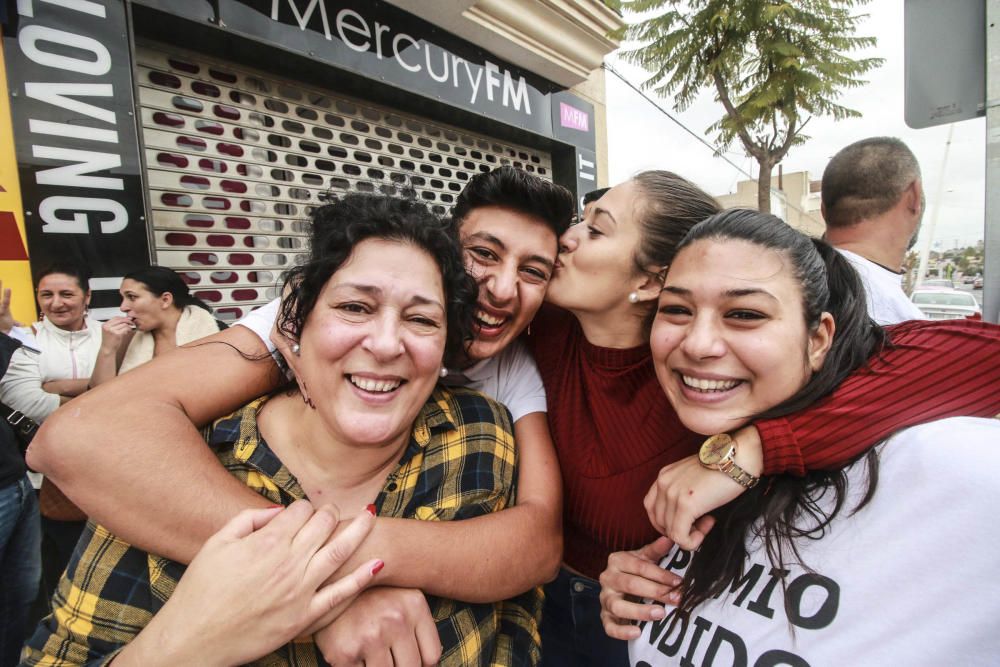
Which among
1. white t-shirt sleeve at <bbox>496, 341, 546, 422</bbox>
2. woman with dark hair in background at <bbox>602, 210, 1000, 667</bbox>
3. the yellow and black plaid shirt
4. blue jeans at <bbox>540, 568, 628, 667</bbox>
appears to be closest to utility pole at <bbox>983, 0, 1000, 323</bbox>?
woman with dark hair in background at <bbox>602, 210, 1000, 667</bbox>

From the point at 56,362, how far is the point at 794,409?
3680mm

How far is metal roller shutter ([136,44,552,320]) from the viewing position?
3.59 m

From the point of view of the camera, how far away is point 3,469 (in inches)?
97.8

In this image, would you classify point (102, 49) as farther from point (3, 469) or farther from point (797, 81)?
Result: point (797, 81)

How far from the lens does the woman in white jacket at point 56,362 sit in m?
2.66

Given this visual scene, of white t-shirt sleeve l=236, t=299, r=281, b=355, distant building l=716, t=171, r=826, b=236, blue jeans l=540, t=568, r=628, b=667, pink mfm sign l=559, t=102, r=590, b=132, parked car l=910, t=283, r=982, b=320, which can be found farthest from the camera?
distant building l=716, t=171, r=826, b=236

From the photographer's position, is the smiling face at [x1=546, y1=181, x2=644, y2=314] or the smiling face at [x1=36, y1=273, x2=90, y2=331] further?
the smiling face at [x1=36, y1=273, x2=90, y2=331]

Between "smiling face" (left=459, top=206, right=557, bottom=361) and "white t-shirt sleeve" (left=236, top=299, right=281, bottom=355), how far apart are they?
29.1 inches

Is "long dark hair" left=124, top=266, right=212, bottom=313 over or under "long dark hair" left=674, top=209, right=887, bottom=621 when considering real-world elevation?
over

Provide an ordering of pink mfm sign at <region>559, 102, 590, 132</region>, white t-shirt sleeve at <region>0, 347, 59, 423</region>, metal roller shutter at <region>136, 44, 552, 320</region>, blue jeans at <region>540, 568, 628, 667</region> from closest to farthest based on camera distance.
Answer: blue jeans at <region>540, 568, 628, 667</region>
white t-shirt sleeve at <region>0, 347, 59, 423</region>
metal roller shutter at <region>136, 44, 552, 320</region>
pink mfm sign at <region>559, 102, 590, 132</region>

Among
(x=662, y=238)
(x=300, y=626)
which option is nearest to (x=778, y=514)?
(x=662, y=238)

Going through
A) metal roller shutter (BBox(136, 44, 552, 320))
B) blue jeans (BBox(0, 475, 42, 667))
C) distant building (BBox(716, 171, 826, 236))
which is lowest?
blue jeans (BBox(0, 475, 42, 667))

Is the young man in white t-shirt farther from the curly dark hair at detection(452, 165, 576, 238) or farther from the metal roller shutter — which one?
the metal roller shutter

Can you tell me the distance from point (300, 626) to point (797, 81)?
25.3ft
